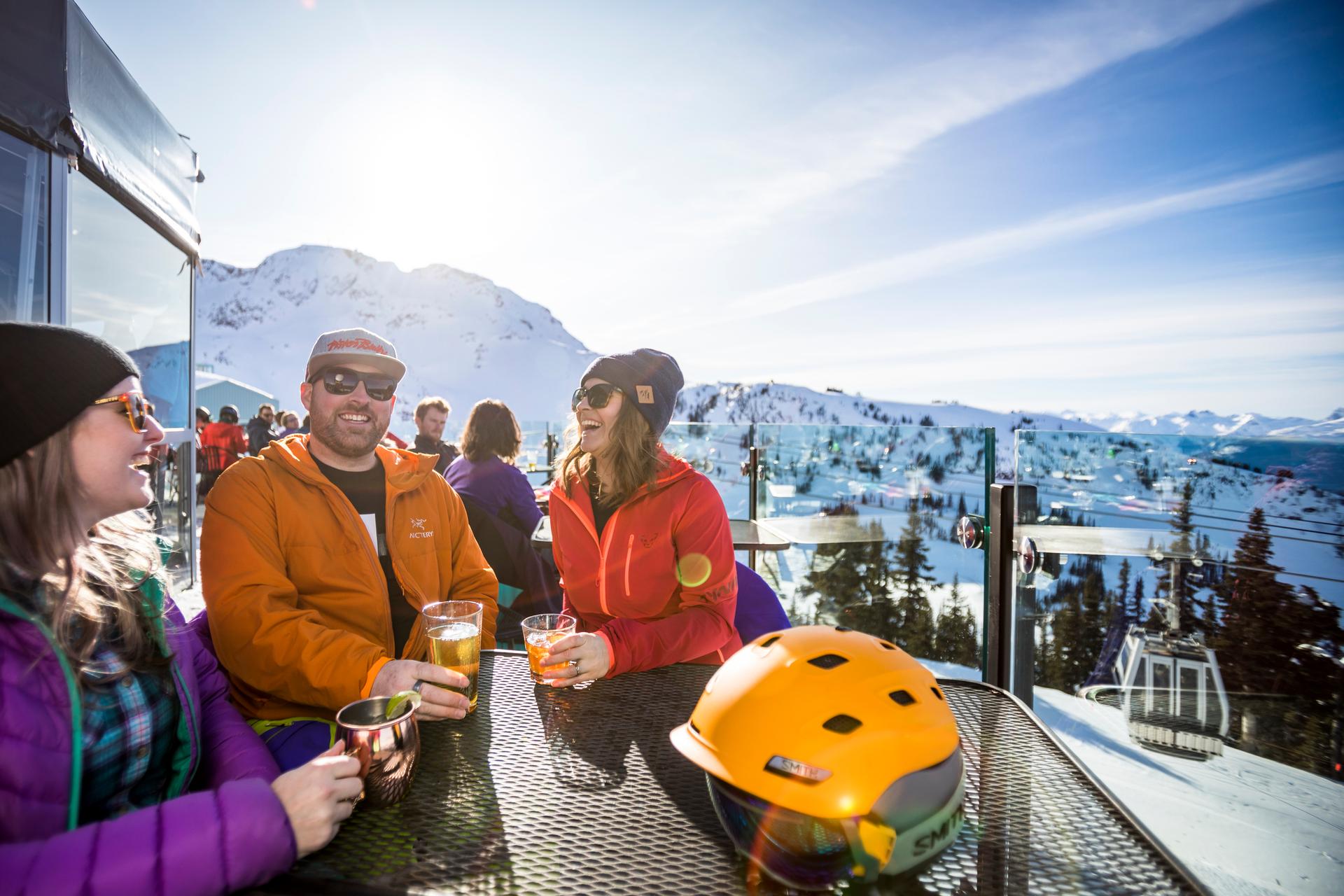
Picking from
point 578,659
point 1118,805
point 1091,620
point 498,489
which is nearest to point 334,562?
point 578,659

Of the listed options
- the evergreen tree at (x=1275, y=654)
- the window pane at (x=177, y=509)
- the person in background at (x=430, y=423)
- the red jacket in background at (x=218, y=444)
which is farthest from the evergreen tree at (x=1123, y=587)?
the red jacket in background at (x=218, y=444)

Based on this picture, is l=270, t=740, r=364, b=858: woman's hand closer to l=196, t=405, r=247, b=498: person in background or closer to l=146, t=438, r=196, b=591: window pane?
l=146, t=438, r=196, b=591: window pane

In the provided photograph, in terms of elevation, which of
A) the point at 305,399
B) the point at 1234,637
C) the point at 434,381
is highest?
the point at 434,381

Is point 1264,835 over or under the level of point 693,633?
under

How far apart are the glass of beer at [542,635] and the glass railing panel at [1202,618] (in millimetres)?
2564

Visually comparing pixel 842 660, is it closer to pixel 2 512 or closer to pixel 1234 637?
pixel 2 512

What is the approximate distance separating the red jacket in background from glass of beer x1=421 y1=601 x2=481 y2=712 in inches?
379

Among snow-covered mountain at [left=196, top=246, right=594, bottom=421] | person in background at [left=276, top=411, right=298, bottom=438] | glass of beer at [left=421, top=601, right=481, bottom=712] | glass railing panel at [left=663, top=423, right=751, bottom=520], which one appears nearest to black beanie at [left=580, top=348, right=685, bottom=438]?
glass of beer at [left=421, top=601, right=481, bottom=712]

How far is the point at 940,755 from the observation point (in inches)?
38.1

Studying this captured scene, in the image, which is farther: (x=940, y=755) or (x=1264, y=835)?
(x=1264, y=835)

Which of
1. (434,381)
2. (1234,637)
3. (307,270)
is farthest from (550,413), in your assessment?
(1234,637)

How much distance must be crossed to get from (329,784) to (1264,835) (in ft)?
→ 15.5

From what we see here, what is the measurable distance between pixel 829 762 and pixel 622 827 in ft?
1.16

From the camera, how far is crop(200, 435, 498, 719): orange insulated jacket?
1.62 m
